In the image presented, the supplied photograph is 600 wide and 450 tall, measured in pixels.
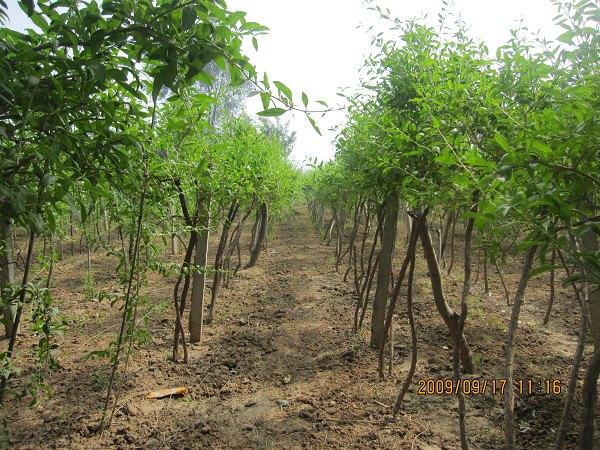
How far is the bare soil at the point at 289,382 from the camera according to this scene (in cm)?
354

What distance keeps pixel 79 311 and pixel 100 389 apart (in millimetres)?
3610

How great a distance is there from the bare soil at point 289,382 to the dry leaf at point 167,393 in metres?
0.07

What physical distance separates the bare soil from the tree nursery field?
3 cm

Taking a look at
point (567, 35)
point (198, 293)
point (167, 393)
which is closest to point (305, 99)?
point (567, 35)

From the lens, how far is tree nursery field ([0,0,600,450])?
116cm

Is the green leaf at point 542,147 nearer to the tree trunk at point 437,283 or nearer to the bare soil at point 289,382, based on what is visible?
the tree trunk at point 437,283

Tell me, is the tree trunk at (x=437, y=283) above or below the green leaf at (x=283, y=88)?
below

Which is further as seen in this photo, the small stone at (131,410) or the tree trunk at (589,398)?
the small stone at (131,410)

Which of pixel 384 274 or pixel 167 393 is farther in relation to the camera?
pixel 384 274

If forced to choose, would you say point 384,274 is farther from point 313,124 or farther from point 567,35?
point 313,124

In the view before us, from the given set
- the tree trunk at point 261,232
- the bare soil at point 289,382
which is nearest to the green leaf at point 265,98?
the bare soil at point 289,382

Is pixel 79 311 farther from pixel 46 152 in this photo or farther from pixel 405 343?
pixel 46 152

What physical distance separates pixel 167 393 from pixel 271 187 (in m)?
5.19

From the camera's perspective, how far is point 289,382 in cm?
471
